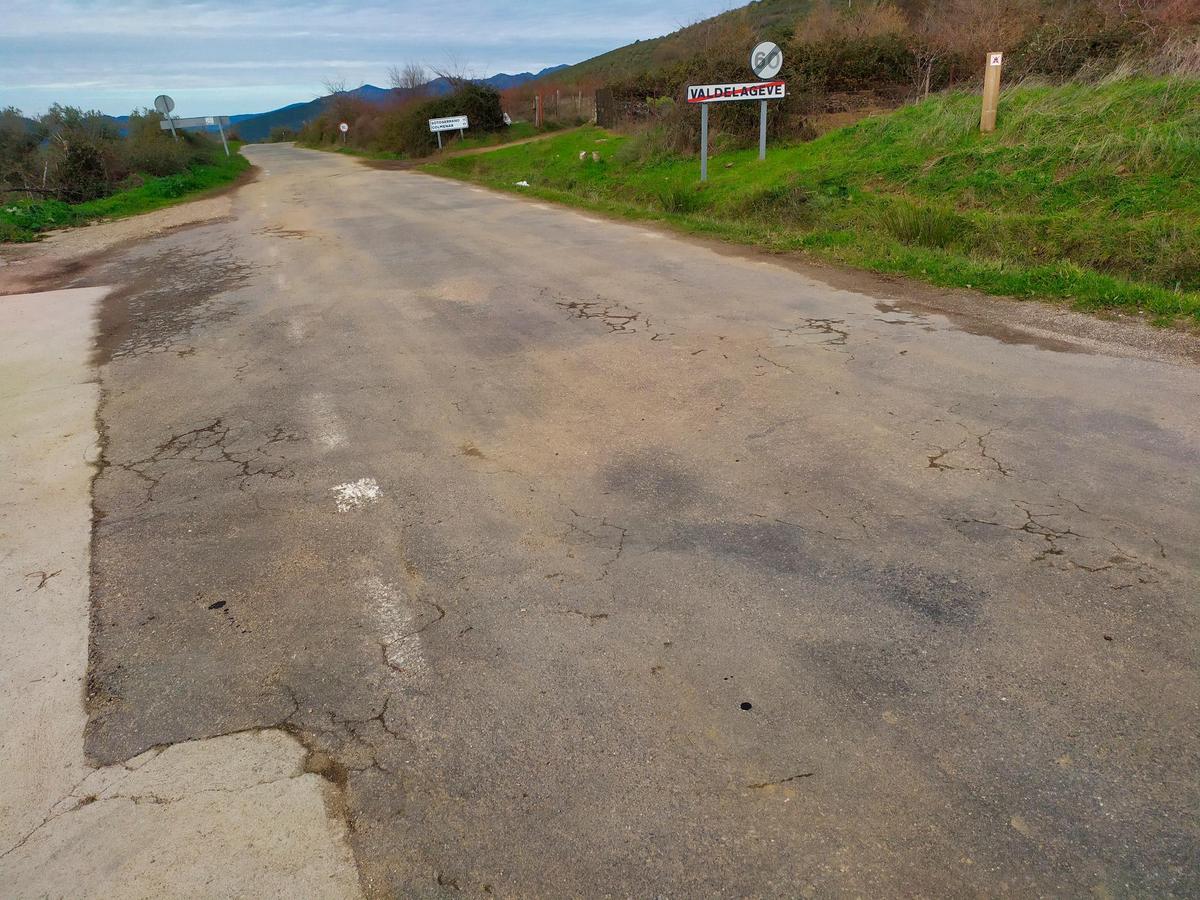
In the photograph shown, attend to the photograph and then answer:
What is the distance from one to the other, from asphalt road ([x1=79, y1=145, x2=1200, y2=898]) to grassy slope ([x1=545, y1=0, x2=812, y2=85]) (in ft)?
62.6

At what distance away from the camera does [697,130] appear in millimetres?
19500

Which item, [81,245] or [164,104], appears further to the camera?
[164,104]

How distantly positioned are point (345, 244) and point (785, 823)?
1258cm

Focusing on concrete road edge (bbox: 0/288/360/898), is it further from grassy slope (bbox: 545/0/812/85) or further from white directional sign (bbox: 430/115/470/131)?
white directional sign (bbox: 430/115/470/131)

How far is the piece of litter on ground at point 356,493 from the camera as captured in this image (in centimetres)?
471

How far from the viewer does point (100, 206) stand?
20.2m

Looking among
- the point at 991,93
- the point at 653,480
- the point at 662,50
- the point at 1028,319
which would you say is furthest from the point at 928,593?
the point at 662,50

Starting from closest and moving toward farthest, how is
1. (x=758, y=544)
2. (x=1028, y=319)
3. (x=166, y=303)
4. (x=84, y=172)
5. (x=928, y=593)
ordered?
(x=928, y=593) → (x=758, y=544) → (x=1028, y=319) → (x=166, y=303) → (x=84, y=172)

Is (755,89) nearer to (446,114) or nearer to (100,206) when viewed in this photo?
(100,206)

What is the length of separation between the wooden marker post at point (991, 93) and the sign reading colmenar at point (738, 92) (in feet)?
11.6

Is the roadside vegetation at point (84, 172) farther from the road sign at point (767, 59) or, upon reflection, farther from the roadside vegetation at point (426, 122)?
the road sign at point (767, 59)

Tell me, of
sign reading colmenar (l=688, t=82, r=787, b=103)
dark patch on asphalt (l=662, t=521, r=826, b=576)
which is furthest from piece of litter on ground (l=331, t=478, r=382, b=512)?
sign reading colmenar (l=688, t=82, r=787, b=103)

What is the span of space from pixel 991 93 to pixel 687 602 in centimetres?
1292

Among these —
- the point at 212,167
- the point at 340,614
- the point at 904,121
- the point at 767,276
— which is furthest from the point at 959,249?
the point at 212,167
